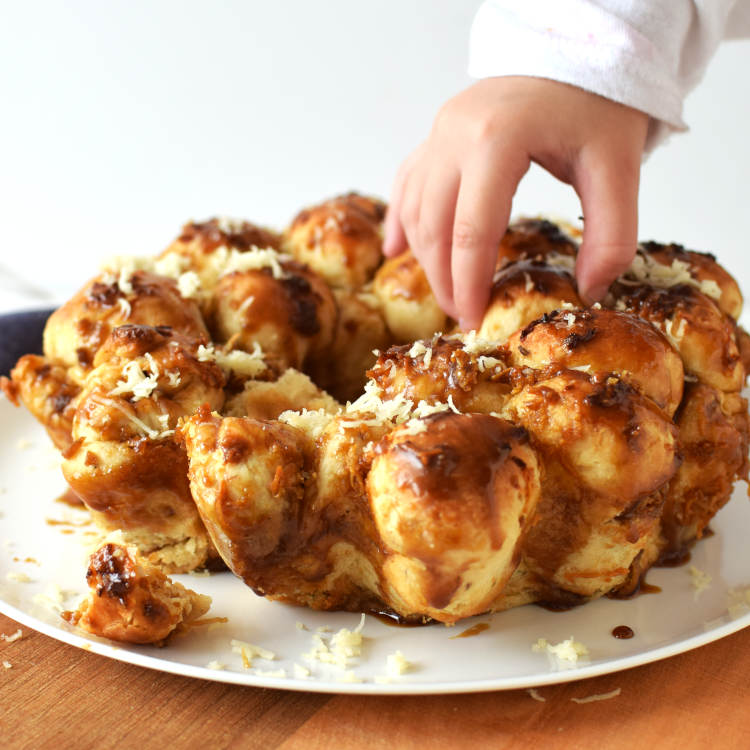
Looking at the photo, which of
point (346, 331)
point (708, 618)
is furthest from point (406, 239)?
point (708, 618)

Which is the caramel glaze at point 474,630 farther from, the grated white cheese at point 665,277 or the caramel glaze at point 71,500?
the caramel glaze at point 71,500


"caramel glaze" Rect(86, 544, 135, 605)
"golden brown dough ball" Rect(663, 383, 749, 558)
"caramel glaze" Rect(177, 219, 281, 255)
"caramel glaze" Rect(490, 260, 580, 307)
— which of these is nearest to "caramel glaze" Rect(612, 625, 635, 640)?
"golden brown dough ball" Rect(663, 383, 749, 558)

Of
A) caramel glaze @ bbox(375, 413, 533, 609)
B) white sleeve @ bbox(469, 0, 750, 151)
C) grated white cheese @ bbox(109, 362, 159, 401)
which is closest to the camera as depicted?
caramel glaze @ bbox(375, 413, 533, 609)

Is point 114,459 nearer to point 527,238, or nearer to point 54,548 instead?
point 54,548

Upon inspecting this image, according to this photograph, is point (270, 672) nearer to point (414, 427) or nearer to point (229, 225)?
point (414, 427)

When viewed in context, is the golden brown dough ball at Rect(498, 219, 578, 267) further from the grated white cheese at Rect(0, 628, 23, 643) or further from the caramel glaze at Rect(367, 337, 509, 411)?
the grated white cheese at Rect(0, 628, 23, 643)

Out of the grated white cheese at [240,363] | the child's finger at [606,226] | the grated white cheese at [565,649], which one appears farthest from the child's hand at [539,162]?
the grated white cheese at [565,649]
